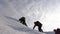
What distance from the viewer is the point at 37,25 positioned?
59.4ft

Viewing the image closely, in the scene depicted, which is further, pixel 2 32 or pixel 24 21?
pixel 24 21

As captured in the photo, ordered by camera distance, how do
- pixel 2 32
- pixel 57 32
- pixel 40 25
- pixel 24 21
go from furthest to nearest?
pixel 24 21 < pixel 40 25 < pixel 57 32 < pixel 2 32

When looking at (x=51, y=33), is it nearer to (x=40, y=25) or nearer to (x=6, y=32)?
(x=40, y=25)

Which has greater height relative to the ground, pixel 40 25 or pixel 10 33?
pixel 40 25

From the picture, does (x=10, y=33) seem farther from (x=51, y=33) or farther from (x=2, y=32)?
(x=51, y=33)

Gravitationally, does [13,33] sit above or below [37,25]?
below

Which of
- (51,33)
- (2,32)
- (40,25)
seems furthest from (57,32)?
(40,25)

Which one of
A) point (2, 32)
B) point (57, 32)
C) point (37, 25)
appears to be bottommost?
point (2, 32)

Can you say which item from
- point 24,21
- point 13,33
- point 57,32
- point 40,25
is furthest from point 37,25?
point 13,33

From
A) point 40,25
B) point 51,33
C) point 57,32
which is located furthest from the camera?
point 40,25

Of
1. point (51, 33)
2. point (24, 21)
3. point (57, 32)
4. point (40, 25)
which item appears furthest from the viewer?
point (24, 21)

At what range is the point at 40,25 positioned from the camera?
1808cm

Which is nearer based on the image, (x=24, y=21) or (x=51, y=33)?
(x=51, y=33)

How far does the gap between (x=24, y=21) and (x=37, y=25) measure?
8.94 ft
